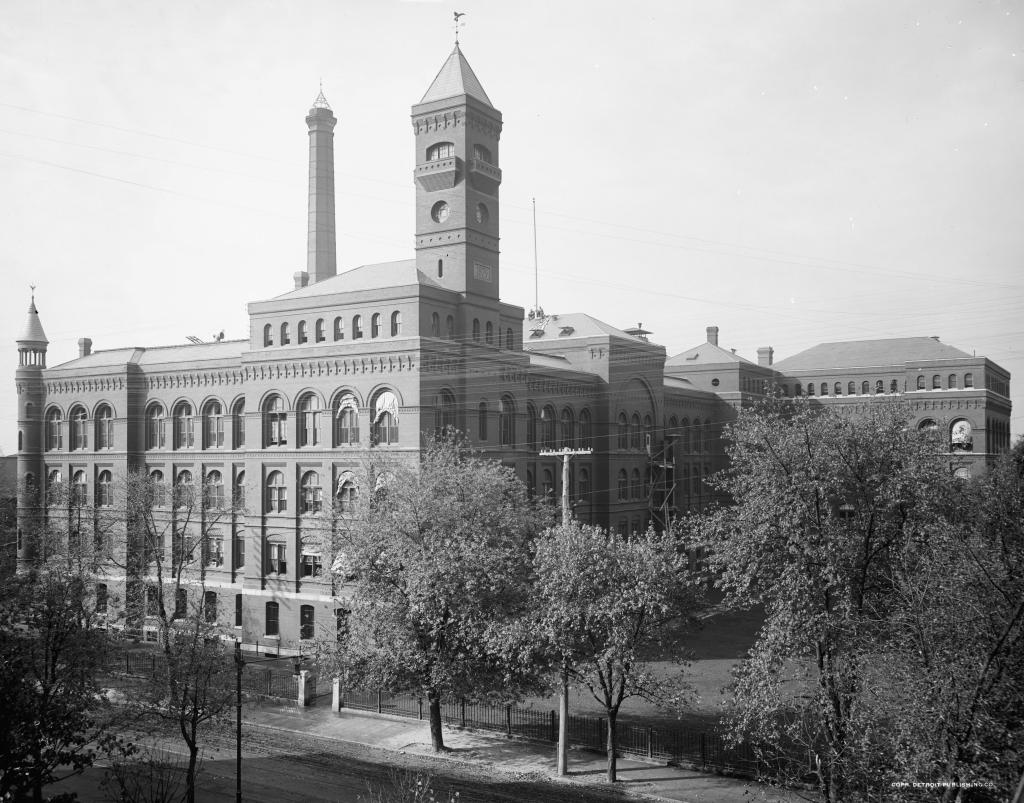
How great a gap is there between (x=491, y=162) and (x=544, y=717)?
29101mm

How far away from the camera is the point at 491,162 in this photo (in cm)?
4691

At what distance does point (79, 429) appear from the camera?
5612cm

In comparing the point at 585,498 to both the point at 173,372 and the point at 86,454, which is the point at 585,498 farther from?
Result: the point at 86,454

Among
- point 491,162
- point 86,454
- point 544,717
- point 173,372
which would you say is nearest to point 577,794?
point 544,717

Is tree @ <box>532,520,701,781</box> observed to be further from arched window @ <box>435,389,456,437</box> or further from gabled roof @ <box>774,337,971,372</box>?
gabled roof @ <box>774,337,971,372</box>

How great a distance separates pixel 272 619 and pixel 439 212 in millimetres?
23582

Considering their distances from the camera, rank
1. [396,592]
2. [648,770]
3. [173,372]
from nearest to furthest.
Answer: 1. [648,770]
2. [396,592]
3. [173,372]

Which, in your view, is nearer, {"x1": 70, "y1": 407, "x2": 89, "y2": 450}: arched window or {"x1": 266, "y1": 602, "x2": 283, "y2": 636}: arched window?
{"x1": 266, "y1": 602, "x2": 283, "y2": 636}: arched window

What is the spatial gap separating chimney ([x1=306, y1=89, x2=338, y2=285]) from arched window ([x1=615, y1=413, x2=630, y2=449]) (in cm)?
3185

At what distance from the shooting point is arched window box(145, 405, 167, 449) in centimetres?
5316

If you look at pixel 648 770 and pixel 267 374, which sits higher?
pixel 267 374

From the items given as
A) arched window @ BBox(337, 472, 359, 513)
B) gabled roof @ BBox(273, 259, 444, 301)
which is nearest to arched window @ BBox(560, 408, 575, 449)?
gabled roof @ BBox(273, 259, 444, 301)

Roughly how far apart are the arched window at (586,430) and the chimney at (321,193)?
31.1 metres

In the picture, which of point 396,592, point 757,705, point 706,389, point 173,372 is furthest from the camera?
point 706,389
